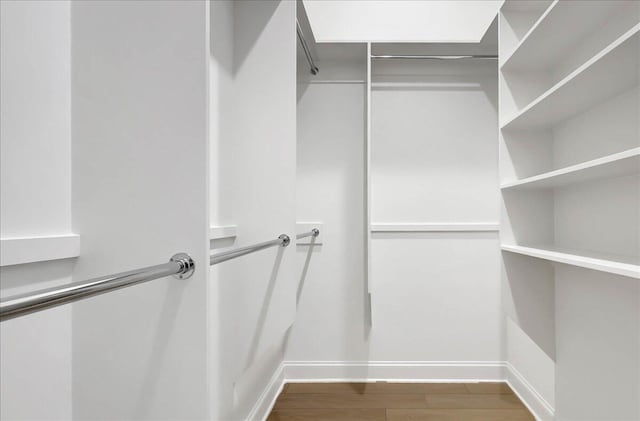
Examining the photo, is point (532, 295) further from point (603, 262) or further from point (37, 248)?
point (37, 248)

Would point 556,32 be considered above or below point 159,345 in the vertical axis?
above

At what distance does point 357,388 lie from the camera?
6.64 ft

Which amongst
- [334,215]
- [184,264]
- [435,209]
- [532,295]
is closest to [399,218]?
[435,209]

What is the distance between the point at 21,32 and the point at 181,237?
41cm

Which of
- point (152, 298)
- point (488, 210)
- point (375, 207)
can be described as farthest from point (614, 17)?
point (152, 298)

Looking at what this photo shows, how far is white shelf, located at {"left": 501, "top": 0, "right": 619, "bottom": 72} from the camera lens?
115 centimetres

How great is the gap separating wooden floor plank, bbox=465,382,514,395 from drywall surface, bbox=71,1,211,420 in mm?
1805

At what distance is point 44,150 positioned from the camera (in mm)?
613

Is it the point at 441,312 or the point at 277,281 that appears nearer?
the point at 277,281

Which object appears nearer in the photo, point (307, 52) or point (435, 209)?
point (307, 52)

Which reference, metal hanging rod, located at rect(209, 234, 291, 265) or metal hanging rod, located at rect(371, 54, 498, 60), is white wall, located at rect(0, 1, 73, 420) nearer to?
metal hanging rod, located at rect(209, 234, 291, 265)

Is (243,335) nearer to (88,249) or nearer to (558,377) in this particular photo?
(88,249)

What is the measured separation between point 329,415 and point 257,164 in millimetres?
1227

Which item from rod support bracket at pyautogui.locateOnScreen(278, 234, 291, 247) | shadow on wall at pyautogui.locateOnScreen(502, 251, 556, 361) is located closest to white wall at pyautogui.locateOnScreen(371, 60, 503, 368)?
shadow on wall at pyautogui.locateOnScreen(502, 251, 556, 361)
